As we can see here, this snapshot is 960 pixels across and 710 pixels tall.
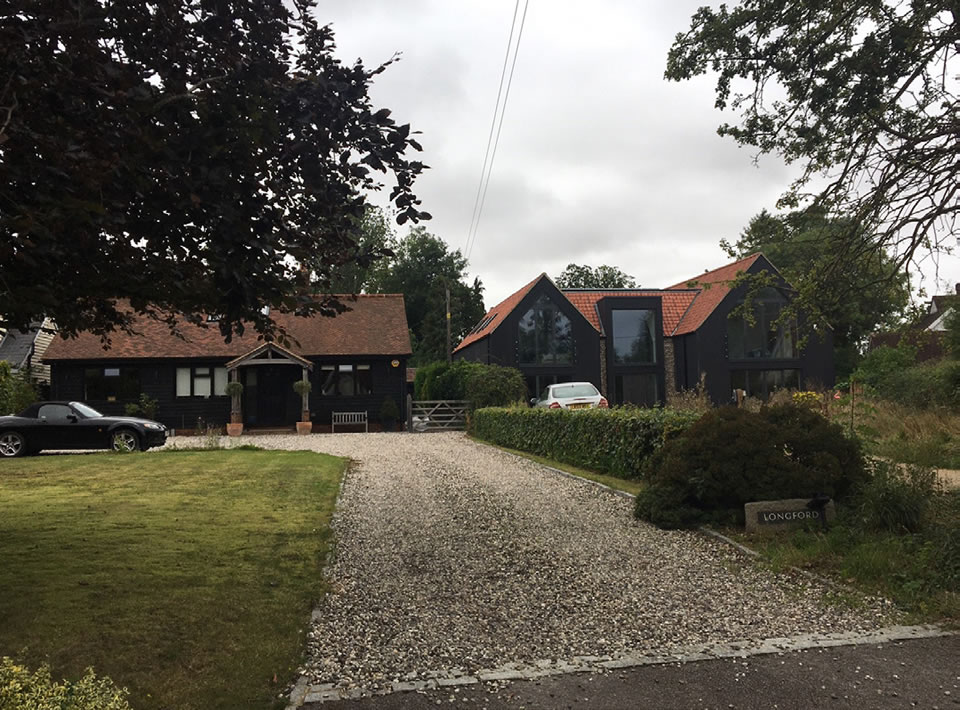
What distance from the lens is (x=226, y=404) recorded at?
1170 inches

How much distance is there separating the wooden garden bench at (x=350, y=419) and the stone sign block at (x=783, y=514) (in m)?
23.4

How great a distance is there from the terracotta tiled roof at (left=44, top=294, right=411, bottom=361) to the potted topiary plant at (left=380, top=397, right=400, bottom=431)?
226cm

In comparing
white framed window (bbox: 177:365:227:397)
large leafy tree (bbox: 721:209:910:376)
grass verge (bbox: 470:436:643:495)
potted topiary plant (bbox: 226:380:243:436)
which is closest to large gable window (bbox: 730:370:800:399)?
grass verge (bbox: 470:436:643:495)

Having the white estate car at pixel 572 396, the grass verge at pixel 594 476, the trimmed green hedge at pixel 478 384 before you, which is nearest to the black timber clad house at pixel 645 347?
the trimmed green hedge at pixel 478 384

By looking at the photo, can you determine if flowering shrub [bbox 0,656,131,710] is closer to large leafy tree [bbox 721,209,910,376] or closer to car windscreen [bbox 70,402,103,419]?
large leafy tree [bbox 721,209,910,376]

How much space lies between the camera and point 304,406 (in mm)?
28953

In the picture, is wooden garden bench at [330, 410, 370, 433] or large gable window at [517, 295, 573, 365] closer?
wooden garden bench at [330, 410, 370, 433]

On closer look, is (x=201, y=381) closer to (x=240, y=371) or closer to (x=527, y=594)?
(x=240, y=371)

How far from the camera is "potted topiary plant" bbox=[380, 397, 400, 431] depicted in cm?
2936

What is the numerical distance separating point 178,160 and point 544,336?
29.9 meters

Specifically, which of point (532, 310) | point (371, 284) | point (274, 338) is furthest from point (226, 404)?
point (371, 284)

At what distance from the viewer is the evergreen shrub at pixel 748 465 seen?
7.80 metres

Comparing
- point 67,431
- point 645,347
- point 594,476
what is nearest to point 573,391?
point 594,476

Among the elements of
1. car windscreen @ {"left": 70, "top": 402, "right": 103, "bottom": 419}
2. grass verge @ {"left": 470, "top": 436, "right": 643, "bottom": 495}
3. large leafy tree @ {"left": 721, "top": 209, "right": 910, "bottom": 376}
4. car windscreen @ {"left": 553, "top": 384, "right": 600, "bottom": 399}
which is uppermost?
large leafy tree @ {"left": 721, "top": 209, "right": 910, "bottom": 376}
